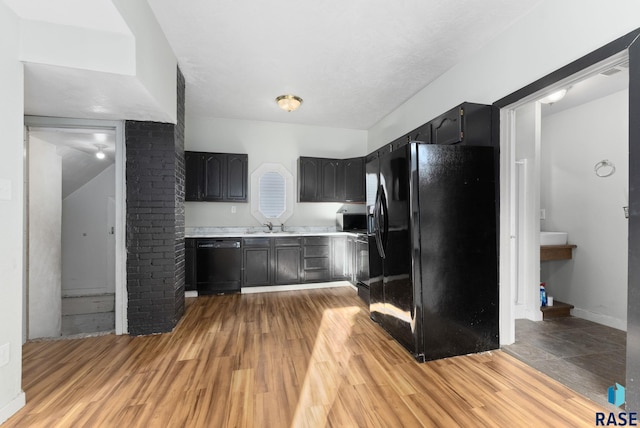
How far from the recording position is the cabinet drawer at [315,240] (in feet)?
14.5

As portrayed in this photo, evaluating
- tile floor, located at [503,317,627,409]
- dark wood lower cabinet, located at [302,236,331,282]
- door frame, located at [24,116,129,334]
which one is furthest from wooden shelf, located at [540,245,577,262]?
door frame, located at [24,116,129,334]

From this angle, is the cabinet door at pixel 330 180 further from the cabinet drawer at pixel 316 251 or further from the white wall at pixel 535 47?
the white wall at pixel 535 47

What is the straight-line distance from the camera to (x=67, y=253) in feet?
13.8

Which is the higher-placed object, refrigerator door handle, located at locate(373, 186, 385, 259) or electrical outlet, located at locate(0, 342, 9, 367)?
refrigerator door handle, located at locate(373, 186, 385, 259)

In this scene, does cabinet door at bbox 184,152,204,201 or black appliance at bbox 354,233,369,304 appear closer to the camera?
black appliance at bbox 354,233,369,304

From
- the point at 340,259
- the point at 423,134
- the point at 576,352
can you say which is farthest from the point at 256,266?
the point at 576,352

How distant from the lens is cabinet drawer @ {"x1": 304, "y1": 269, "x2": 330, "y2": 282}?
4427mm

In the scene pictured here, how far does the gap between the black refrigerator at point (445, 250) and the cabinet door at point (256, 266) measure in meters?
2.36

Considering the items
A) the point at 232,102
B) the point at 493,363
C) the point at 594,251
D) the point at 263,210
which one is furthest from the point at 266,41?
the point at 594,251

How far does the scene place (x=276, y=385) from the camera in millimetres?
1859

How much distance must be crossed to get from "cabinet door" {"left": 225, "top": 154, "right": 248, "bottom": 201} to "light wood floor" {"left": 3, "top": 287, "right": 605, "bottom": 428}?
2342 mm

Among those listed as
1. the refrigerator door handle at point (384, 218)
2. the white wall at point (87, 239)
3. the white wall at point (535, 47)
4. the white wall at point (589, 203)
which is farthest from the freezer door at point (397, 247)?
the white wall at point (87, 239)

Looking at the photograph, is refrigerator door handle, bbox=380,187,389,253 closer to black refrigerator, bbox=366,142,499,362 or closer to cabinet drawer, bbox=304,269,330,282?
black refrigerator, bbox=366,142,499,362

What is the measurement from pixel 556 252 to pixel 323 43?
3.59 m
